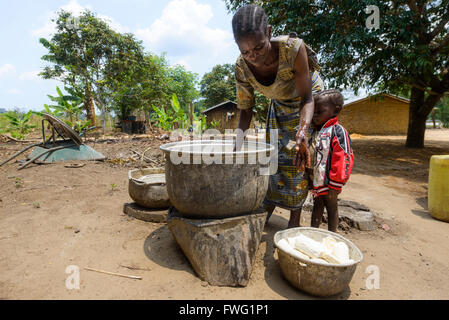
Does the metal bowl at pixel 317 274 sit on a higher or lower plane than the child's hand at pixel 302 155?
lower

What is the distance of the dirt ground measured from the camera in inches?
58.6

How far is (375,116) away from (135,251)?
57.8 ft

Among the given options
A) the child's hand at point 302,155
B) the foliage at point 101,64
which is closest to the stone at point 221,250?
the child's hand at point 302,155

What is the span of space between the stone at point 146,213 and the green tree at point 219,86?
986 inches

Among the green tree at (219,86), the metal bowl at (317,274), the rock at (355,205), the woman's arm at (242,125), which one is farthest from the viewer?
the green tree at (219,86)

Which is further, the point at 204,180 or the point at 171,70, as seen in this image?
the point at 171,70

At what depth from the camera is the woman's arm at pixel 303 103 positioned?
1662 mm

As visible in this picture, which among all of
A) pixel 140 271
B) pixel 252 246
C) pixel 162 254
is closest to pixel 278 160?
pixel 252 246

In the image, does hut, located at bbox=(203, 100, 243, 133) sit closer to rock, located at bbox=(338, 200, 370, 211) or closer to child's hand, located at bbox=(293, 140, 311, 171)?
rock, located at bbox=(338, 200, 370, 211)

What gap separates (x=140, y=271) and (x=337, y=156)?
1698 mm

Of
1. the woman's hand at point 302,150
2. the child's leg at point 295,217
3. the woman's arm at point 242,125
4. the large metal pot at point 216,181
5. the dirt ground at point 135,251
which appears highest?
the woman's arm at point 242,125

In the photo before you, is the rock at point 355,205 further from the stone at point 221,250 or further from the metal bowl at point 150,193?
the metal bowl at point 150,193

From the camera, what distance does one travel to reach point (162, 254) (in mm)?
1858
